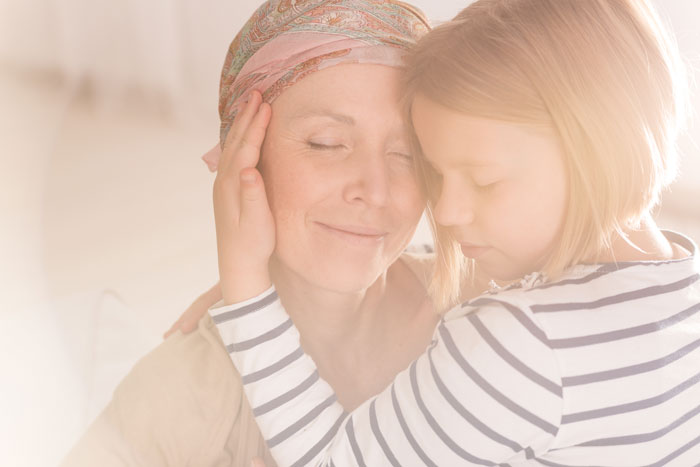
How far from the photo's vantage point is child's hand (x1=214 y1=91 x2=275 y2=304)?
0.99m

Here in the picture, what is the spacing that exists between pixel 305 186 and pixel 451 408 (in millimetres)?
397

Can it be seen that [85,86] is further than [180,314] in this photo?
No

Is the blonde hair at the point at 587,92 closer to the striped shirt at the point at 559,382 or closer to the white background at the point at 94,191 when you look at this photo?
the striped shirt at the point at 559,382

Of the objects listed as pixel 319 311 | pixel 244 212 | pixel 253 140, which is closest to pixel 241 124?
pixel 253 140

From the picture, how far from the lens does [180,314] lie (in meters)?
1.26

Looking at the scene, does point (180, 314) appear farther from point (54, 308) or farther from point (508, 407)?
point (508, 407)

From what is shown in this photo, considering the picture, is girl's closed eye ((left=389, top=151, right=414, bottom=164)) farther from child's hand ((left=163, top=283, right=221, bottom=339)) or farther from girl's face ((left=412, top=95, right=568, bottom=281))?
child's hand ((left=163, top=283, right=221, bottom=339))

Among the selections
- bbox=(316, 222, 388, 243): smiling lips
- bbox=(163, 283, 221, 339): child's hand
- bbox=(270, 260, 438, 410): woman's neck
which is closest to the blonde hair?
bbox=(316, 222, 388, 243): smiling lips

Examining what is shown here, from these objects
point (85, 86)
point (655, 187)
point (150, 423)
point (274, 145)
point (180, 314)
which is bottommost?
point (150, 423)

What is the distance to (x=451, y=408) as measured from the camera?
0.77m

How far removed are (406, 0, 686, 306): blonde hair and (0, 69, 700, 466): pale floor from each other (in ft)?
1.48

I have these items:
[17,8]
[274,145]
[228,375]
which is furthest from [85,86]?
[228,375]

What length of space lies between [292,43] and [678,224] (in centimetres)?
124

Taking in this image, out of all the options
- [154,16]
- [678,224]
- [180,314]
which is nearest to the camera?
[154,16]
